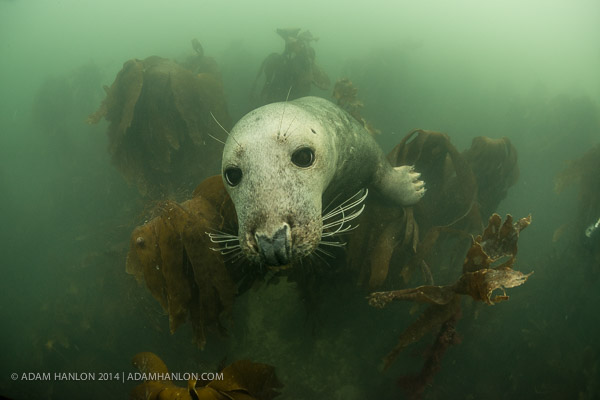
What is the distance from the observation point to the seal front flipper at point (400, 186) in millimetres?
2527

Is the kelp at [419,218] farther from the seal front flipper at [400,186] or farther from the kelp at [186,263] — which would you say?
the kelp at [186,263]

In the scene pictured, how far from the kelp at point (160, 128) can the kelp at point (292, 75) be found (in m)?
1.02

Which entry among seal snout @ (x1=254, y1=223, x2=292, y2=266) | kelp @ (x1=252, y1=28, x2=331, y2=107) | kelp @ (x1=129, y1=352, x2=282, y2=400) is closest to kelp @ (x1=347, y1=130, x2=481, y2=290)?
kelp @ (x1=129, y1=352, x2=282, y2=400)

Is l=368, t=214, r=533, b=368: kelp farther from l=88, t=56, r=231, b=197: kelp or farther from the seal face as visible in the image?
l=88, t=56, r=231, b=197: kelp

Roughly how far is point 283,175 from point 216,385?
4.73ft

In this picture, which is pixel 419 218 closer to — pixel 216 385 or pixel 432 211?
pixel 432 211

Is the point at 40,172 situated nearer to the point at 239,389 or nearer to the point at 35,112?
the point at 35,112

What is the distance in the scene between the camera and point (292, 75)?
4574mm

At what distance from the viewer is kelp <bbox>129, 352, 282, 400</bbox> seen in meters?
1.80

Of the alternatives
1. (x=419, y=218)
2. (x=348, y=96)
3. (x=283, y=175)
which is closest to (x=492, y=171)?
(x=419, y=218)

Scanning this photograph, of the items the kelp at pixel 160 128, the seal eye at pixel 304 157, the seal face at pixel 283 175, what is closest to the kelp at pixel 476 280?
the seal face at pixel 283 175

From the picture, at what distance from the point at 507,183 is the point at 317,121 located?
269 cm

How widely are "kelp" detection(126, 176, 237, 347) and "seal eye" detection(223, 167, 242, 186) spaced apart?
64 centimetres

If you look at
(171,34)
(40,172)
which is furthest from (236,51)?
(171,34)
